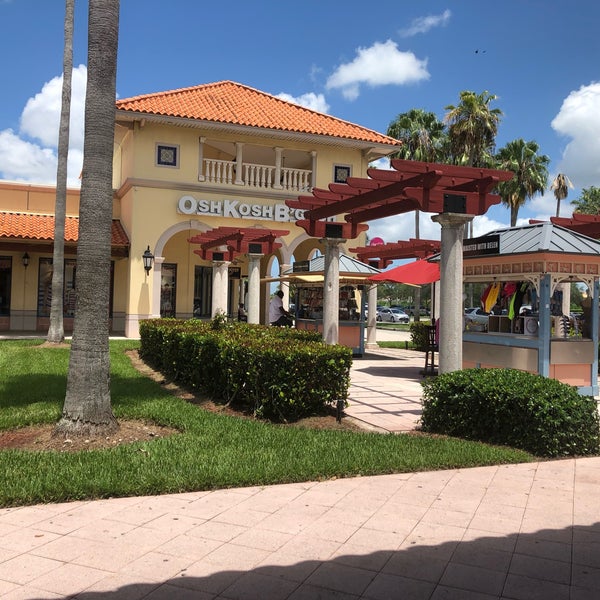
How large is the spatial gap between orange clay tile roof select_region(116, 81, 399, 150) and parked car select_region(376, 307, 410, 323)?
3068 cm

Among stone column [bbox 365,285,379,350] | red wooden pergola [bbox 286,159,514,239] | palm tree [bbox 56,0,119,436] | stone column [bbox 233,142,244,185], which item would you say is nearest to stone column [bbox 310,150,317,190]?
stone column [bbox 233,142,244,185]

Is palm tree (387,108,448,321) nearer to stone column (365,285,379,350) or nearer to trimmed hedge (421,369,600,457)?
stone column (365,285,379,350)

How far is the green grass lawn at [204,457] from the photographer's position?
17.0ft

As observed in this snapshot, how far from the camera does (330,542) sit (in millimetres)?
4141

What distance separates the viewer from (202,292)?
26.3 m

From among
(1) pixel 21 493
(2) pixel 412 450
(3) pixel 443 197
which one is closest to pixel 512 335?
(3) pixel 443 197

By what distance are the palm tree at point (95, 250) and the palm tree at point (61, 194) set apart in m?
11.2

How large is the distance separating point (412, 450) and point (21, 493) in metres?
3.72

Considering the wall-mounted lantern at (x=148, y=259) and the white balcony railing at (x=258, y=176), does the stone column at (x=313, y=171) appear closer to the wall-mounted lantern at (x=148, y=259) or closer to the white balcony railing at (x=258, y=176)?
the white balcony railing at (x=258, y=176)

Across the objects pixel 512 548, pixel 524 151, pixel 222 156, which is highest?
pixel 524 151

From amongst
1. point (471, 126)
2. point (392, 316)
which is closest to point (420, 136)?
point (471, 126)

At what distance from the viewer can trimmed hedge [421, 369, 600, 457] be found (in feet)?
21.6

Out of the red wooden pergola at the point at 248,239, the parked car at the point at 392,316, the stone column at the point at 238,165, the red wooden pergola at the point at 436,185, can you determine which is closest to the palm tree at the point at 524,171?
the parked car at the point at 392,316

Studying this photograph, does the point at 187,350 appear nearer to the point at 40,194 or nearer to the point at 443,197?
the point at 443,197
